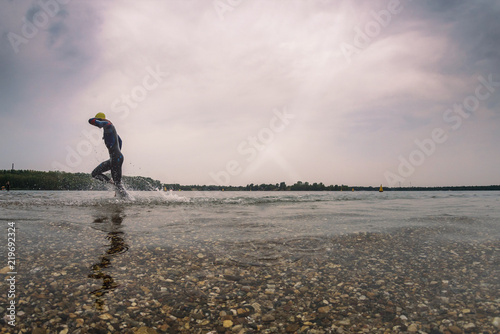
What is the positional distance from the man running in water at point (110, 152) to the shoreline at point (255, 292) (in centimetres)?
1827

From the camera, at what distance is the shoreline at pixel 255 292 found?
3436mm

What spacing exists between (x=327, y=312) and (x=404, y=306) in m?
1.18

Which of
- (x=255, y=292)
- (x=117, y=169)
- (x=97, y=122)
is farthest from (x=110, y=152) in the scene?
(x=255, y=292)

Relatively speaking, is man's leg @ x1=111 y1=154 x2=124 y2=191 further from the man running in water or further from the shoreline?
the shoreline

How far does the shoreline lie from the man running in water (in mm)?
18274

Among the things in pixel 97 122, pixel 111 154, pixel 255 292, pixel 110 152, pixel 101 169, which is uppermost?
pixel 97 122

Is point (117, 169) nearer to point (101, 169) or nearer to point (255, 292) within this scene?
point (101, 169)

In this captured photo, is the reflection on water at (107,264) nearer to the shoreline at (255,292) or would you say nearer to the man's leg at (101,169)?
the shoreline at (255,292)

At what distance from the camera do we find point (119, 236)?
8367mm

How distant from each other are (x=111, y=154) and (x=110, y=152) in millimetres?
185

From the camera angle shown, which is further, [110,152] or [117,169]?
[117,169]

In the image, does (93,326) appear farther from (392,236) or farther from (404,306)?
(392,236)

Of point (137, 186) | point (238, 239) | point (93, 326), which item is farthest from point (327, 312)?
point (137, 186)

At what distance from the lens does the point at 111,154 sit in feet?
76.0
